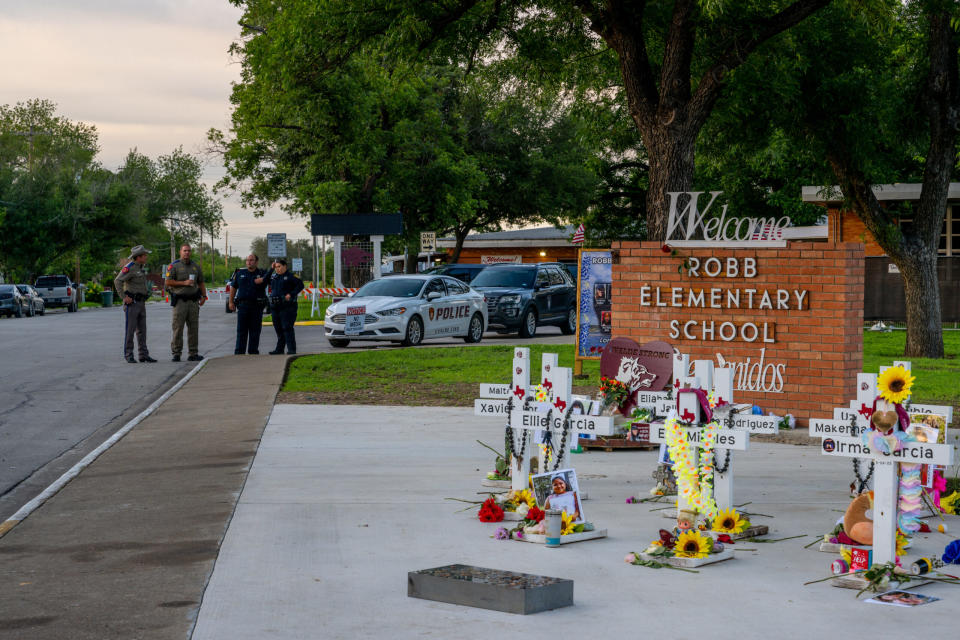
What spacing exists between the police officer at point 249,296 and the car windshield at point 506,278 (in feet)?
28.4

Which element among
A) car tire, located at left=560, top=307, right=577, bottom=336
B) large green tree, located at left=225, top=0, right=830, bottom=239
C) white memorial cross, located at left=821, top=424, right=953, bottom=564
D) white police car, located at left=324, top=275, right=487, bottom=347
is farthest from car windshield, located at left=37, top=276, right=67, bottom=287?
white memorial cross, located at left=821, top=424, right=953, bottom=564

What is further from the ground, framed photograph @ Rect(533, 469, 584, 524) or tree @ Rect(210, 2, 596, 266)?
tree @ Rect(210, 2, 596, 266)

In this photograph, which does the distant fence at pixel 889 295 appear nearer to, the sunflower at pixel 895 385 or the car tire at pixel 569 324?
the car tire at pixel 569 324

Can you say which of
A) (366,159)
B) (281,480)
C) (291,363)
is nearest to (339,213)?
(366,159)

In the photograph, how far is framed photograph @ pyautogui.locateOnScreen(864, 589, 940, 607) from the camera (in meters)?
5.38

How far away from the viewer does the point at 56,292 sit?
54.5 m

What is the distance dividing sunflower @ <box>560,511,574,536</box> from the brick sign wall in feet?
16.5

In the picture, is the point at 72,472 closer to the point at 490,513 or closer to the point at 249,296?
the point at 490,513

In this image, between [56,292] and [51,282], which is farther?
[51,282]

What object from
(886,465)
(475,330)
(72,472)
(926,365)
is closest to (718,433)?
(886,465)

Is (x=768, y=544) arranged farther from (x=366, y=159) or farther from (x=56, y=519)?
(x=366, y=159)

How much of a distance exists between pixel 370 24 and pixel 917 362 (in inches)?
407

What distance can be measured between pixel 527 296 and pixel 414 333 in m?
4.28

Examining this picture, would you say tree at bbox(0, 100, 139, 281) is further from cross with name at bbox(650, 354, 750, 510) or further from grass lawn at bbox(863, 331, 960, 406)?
cross with name at bbox(650, 354, 750, 510)
